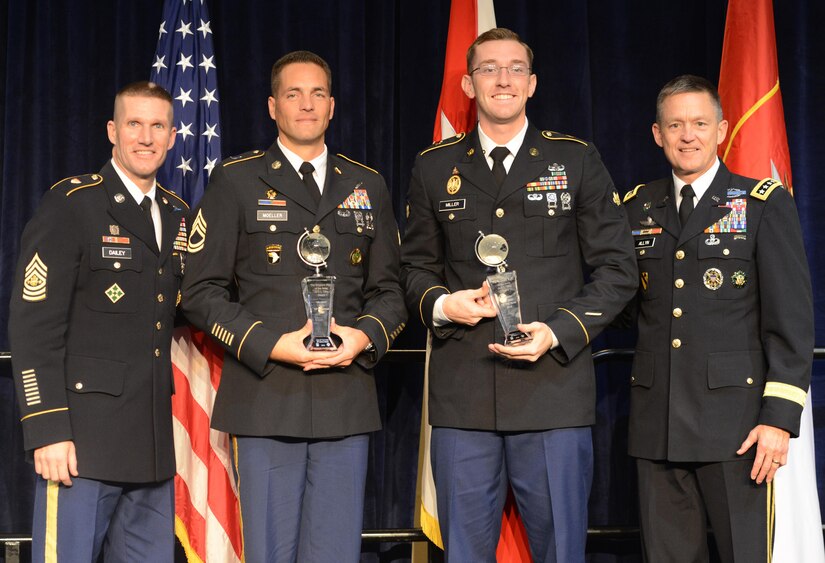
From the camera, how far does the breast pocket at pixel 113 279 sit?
294cm

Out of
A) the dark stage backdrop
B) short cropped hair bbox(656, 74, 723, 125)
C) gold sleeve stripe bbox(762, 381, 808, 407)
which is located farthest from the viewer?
the dark stage backdrop

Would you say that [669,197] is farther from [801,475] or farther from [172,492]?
[172,492]

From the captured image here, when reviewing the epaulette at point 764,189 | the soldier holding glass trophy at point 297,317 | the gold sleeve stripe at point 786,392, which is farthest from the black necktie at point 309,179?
the gold sleeve stripe at point 786,392

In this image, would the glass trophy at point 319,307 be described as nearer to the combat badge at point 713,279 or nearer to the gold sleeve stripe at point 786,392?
the combat badge at point 713,279

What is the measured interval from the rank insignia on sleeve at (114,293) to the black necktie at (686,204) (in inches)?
72.8

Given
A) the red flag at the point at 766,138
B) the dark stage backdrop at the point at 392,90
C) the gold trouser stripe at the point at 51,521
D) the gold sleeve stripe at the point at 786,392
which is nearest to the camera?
the gold trouser stripe at the point at 51,521

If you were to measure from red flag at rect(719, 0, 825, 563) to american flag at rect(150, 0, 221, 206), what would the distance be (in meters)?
2.04

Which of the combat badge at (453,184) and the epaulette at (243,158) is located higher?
the epaulette at (243,158)

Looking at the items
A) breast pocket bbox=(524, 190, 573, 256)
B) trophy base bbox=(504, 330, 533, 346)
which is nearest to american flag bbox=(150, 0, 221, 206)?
breast pocket bbox=(524, 190, 573, 256)

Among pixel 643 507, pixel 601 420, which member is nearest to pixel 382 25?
pixel 601 420

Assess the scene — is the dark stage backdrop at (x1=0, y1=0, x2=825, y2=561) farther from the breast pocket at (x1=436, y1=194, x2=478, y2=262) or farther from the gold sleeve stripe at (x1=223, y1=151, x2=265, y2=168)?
the breast pocket at (x1=436, y1=194, x2=478, y2=262)

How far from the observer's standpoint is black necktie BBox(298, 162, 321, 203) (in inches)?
124

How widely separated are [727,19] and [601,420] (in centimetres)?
175

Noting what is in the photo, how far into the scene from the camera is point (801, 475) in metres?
3.44
